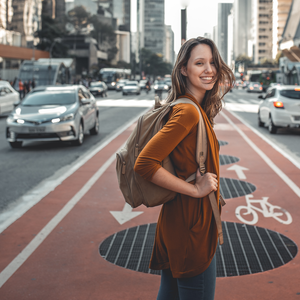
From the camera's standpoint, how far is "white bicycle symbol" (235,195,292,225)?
5.88m

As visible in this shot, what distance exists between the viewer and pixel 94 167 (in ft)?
31.8

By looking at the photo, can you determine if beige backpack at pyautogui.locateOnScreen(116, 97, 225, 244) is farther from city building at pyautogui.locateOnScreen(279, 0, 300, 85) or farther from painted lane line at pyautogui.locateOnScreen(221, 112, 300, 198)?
city building at pyautogui.locateOnScreen(279, 0, 300, 85)

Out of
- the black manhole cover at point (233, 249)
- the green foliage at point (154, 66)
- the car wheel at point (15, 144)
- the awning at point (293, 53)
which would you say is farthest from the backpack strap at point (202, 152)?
the green foliage at point (154, 66)

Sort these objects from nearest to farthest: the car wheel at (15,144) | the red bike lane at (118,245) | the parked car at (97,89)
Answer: the red bike lane at (118,245), the car wheel at (15,144), the parked car at (97,89)

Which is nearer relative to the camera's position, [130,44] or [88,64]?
[88,64]

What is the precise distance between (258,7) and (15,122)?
189 metres

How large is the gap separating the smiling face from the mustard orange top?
0.31 ft

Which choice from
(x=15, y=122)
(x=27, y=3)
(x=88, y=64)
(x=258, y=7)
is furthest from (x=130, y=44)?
(x=15, y=122)

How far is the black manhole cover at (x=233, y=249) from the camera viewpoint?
4398 millimetres

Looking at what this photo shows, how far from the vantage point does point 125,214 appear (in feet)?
20.4

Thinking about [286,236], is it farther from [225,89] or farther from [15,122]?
[15,122]

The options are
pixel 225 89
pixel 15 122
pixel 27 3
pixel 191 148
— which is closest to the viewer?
pixel 191 148

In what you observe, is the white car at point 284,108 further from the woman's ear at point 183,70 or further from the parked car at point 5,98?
the woman's ear at point 183,70

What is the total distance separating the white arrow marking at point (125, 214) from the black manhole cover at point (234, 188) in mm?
1478
